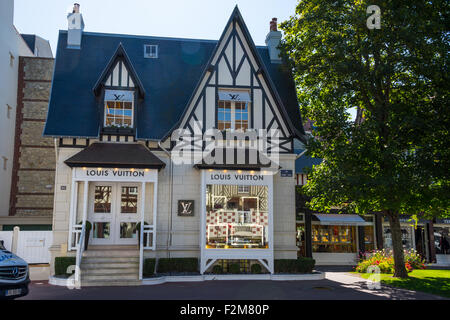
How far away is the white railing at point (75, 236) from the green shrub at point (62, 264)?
0.43 metres

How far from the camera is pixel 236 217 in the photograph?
47.6ft

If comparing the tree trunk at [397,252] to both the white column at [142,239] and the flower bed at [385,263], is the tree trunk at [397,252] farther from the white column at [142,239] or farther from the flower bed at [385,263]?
the white column at [142,239]

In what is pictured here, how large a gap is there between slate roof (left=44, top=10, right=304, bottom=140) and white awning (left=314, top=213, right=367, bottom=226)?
6.38m

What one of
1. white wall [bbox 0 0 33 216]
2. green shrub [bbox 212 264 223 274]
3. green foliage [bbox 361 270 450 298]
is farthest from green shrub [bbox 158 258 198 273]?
white wall [bbox 0 0 33 216]

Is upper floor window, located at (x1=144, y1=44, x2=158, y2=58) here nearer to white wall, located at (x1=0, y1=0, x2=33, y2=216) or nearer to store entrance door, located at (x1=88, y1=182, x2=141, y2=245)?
store entrance door, located at (x1=88, y1=182, x2=141, y2=245)

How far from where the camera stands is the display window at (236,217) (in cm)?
1413

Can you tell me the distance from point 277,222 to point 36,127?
15488mm

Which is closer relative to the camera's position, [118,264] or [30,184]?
[118,264]

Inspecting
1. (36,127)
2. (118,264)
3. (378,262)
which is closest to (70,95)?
(118,264)

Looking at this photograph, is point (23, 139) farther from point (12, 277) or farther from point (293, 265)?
point (293, 265)

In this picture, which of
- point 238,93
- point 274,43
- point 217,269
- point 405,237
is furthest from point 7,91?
point 405,237

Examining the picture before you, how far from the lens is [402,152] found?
13.6 meters
